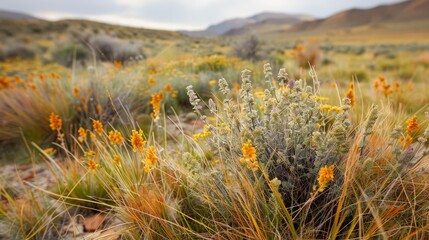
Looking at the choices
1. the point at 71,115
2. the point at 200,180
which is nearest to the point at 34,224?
the point at 200,180

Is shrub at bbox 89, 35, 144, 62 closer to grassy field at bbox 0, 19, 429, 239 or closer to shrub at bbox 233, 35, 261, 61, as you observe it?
shrub at bbox 233, 35, 261, 61

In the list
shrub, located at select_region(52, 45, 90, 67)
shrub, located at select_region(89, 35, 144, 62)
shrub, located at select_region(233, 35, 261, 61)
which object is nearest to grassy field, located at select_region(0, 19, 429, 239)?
shrub, located at select_region(233, 35, 261, 61)

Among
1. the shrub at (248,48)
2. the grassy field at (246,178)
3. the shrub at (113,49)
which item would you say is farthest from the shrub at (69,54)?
the grassy field at (246,178)

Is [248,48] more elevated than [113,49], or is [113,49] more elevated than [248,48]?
[248,48]

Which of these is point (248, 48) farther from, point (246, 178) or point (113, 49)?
point (246, 178)

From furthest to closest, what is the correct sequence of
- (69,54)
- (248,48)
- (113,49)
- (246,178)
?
(69,54) → (113,49) → (248,48) → (246,178)

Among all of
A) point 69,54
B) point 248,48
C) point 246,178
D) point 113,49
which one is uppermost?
point 248,48

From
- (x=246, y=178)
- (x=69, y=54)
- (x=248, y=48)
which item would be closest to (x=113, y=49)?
(x=69, y=54)

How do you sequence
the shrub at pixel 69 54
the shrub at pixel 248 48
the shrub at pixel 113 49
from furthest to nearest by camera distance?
the shrub at pixel 69 54 → the shrub at pixel 113 49 → the shrub at pixel 248 48

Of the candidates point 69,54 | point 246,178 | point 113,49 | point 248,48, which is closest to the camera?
point 246,178

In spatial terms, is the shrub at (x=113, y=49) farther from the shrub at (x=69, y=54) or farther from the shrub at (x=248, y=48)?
the shrub at (x=248, y=48)

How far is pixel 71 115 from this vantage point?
3.24 m

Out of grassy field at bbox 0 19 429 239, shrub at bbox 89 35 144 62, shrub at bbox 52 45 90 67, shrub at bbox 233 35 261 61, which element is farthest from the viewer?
shrub at bbox 52 45 90 67

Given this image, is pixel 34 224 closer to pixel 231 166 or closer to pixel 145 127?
pixel 231 166
